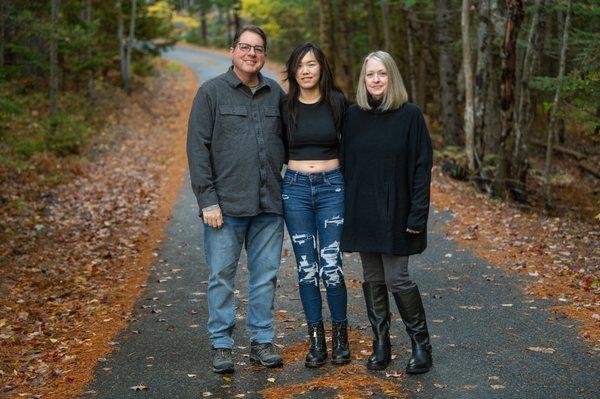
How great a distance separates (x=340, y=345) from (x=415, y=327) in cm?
62

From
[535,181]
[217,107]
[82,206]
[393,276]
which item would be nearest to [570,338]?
[393,276]

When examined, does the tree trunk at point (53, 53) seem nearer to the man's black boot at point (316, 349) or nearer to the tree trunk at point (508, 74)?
the tree trunk at point (508, 74)

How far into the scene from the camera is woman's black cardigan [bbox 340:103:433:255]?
5.27 metres

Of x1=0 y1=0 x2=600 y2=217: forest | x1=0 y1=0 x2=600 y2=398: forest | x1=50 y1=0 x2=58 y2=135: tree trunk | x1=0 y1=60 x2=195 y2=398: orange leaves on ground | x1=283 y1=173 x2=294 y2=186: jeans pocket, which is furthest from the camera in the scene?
x1=50 y1=0 x2=58 y2=135: tree trunk

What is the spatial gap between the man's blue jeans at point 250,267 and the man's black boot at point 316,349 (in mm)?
346

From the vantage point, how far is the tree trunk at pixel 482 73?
1387cm

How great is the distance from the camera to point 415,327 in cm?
550

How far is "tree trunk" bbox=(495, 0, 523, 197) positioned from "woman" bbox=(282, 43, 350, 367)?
8489mm

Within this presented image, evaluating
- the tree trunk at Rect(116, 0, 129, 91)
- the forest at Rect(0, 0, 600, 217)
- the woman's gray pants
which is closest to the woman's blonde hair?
Answer: the woman's gray pants

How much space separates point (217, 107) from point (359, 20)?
26.9 metres

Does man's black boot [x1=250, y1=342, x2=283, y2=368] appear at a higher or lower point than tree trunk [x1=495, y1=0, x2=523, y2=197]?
lower

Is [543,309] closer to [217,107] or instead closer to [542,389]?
[542,389]

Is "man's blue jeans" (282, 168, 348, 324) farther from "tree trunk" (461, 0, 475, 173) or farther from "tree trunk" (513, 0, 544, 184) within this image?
"tree trunk" (461, 0, 475, 173)

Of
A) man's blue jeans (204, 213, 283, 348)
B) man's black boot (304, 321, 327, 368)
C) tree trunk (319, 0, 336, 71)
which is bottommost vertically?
man's black boot (304, 321, 327, 368)
